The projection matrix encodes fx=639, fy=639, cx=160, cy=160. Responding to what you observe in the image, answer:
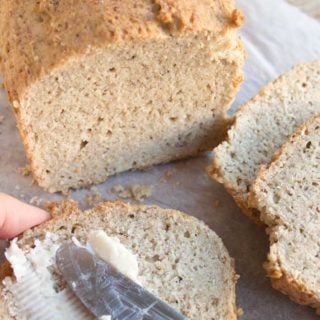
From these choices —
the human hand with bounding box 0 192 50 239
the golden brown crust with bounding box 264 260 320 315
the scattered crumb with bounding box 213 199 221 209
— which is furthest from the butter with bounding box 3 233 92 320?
the scattered crumb with bounding box 213 199 221 209

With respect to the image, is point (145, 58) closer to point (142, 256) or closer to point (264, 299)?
point (142, 256)

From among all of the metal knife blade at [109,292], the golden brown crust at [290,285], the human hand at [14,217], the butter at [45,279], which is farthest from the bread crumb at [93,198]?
the golden brown crust at [290,285]

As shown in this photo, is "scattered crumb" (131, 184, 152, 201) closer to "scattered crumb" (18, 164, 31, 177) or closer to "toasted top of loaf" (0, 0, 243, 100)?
"scattered crumb" (18, 164, 31, 177)

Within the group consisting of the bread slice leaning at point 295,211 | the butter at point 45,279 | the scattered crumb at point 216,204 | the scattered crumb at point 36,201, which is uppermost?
the bread slice leaning at point 295,211

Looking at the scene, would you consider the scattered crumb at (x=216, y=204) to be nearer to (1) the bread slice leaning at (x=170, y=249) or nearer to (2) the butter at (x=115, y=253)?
(1) the bread slice leaning at (x=170, y=249)

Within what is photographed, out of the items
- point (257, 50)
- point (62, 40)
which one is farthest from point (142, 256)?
point (257, 50)

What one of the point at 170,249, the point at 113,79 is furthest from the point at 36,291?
the point at 113,79
